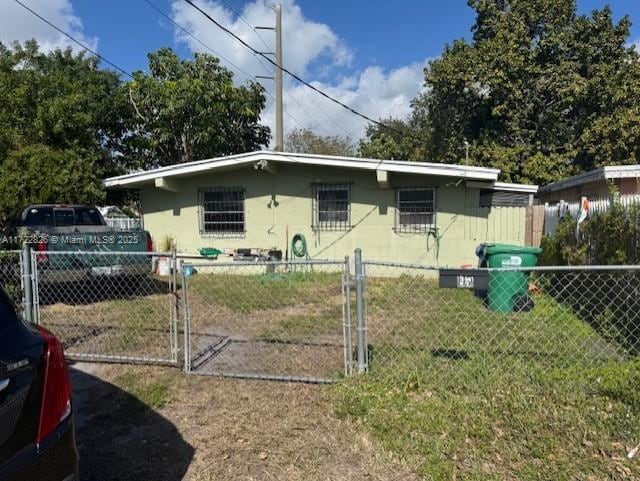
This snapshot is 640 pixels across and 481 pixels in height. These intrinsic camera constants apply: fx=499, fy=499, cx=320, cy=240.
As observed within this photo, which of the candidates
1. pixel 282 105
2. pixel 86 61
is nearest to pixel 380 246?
pixel 282 105

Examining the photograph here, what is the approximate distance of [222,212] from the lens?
41.1 ft

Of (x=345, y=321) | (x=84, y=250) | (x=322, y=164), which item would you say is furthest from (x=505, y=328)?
(x=322, y=164)

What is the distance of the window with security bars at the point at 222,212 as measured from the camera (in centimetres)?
1240

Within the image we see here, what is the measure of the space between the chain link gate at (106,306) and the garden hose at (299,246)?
3.53m

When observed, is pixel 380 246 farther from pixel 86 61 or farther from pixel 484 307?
pixel 86 61

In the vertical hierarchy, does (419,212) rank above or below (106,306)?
above

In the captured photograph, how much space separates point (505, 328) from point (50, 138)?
13.6 metres

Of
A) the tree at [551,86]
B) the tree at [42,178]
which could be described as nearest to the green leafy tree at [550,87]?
the tree at [551,86]

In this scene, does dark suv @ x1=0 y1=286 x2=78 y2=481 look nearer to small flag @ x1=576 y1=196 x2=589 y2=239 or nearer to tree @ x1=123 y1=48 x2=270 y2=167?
small flag @ x1=576 y1=196 x2=589 y2=239

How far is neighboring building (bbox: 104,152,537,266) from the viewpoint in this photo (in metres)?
11.1

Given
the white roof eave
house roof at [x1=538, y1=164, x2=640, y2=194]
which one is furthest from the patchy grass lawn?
the white roof eave

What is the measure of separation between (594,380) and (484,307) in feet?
10.8

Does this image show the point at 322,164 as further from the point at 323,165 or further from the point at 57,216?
the point at 57,216

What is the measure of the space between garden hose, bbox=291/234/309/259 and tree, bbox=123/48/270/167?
6.84 m
